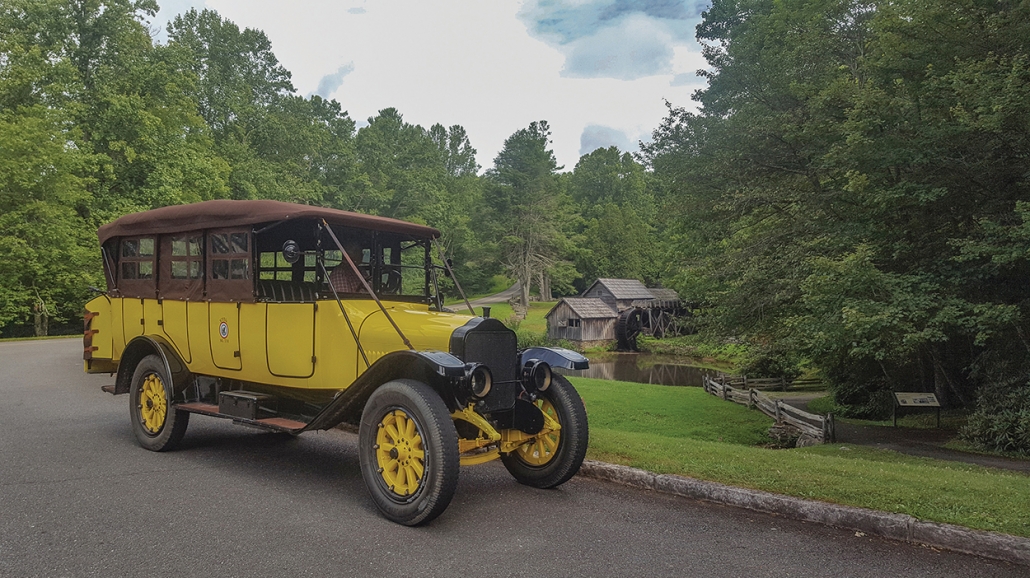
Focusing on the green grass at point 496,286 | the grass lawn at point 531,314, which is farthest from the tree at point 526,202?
the green grass at point 496,286

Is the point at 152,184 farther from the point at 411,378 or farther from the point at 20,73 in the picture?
the point at 411,378

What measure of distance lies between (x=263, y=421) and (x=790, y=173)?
1388 cm

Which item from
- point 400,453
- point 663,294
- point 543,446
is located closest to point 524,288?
point 663,294

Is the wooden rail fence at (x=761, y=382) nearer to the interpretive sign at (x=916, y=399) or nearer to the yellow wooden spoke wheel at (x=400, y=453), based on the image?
the interpretive sign at (x=916, y=399)

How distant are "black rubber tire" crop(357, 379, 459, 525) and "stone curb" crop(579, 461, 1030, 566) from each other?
7.13 ft

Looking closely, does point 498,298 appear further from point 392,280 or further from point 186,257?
point 392,280

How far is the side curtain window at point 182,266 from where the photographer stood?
23.6 ft

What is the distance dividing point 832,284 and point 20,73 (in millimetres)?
32484

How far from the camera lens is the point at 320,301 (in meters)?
6.11

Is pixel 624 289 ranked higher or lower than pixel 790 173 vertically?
lower

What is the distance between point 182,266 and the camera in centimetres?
741

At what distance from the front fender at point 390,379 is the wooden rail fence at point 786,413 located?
35.2ft

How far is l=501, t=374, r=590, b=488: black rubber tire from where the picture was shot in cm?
564

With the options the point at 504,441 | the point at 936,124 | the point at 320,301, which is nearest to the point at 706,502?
the point at 504,441
